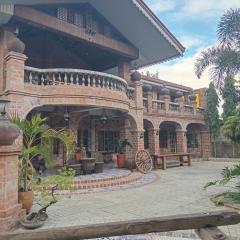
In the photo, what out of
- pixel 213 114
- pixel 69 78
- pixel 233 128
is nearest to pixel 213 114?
pixel 213 114

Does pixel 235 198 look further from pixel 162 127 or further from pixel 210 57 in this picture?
pixel 162 127

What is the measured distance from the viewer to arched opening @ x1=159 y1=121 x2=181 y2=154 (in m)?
20.8

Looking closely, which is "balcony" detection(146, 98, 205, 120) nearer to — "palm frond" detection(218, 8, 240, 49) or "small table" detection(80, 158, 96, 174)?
"palm frond" detection(218, 8, 240, 49)

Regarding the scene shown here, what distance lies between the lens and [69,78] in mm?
11172

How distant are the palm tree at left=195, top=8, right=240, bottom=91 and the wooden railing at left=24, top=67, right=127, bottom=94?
18.4 feet

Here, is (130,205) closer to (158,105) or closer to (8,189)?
(8,189)

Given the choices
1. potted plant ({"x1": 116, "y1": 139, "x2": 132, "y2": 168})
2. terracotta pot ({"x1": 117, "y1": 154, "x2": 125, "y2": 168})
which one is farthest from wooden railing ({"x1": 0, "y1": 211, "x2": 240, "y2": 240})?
terracotta pot ({"x1": 117, "y1": 154, "x2": 125, "y2": 168})

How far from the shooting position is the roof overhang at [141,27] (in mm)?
12680

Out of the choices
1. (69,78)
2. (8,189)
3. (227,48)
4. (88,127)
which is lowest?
(8,189)

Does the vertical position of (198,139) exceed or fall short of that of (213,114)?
it falls short

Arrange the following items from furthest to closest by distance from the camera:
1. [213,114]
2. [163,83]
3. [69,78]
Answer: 1. [163,83]
2. [213,114]
3. [69,78]

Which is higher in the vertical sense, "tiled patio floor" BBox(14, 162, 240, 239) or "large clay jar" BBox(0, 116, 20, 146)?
"large clay jar" BBox(0, 116, 20, 146)

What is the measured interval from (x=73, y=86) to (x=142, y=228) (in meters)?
8.53

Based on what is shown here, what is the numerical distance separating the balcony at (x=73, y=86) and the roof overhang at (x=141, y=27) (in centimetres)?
305
